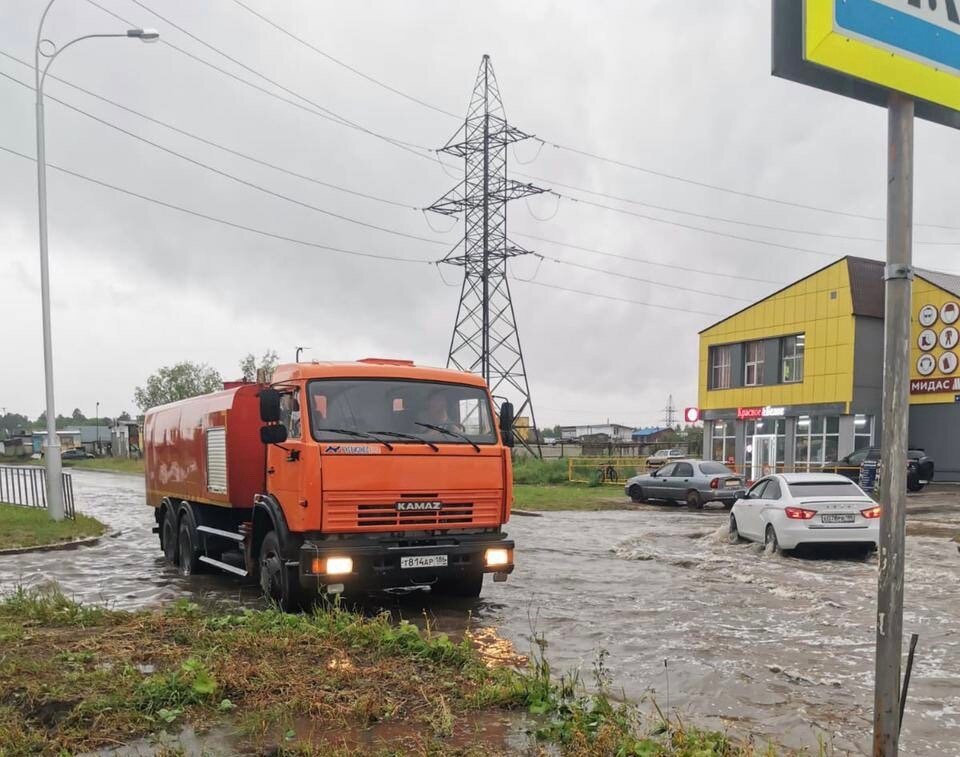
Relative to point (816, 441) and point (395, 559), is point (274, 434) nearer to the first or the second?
point (395, 559)

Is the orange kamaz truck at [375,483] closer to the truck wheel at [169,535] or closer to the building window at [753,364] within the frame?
the truck wheel at [169,535]

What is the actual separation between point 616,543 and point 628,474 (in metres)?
22.8

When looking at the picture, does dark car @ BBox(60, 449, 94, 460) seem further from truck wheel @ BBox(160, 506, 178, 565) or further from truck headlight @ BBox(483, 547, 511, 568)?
truck headlight @ BBox(483, 547, 511, 568)

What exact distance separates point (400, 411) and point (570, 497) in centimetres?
2204

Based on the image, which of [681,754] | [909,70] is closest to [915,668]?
[681,754]

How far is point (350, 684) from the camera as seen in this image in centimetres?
593

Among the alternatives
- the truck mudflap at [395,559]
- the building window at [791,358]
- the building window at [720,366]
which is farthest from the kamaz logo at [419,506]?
the building window at [720,366]

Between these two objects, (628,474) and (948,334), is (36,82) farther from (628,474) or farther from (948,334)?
(948,334)

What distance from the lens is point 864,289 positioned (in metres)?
38.5

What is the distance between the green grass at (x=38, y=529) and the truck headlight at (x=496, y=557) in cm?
989

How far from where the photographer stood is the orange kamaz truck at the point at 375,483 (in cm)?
859

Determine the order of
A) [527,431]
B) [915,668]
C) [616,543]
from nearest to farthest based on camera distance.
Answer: [915,668]
[616,543]
[527,431]

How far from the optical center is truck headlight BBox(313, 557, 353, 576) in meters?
8.41

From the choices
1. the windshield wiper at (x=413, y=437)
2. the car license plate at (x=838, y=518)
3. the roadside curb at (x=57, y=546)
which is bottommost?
the roadside curb at (x=57, y=546)
